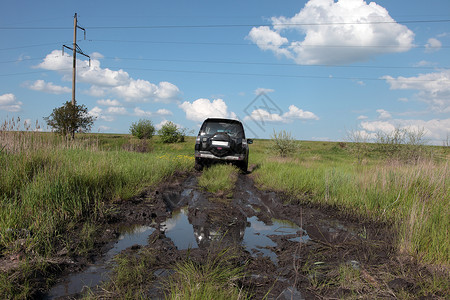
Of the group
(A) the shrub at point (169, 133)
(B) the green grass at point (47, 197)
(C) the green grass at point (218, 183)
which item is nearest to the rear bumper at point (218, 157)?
(C) the green grass at point (218, 183)

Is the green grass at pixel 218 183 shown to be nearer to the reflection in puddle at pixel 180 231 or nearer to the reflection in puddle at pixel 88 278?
the reflection in puddle at pixel 180 231

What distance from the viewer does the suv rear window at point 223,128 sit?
37.4 ft

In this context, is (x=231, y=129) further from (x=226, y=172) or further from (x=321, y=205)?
(x=321, y=205)

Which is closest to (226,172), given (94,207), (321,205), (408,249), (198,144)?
(198,144)

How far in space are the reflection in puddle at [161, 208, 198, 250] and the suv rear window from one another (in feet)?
18.6

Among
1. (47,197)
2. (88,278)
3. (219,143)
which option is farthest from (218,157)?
(88,278)

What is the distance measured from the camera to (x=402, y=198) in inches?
231

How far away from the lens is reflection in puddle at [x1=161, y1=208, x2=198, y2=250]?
13.8ft

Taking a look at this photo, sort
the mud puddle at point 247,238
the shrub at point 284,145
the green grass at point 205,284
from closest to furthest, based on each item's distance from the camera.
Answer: the green grass at point 205,284 < the mud puddle at point 247,238 < the shrub at point 284,145

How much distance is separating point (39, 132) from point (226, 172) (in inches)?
232

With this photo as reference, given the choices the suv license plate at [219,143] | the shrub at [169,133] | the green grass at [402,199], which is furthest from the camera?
the shrub at [169,133]

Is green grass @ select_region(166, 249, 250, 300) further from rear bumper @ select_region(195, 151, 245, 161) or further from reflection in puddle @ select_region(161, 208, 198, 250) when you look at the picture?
rear bumper @ select_region(195, 151, 245, 161)

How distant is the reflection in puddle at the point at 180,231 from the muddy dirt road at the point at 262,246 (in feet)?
0.05

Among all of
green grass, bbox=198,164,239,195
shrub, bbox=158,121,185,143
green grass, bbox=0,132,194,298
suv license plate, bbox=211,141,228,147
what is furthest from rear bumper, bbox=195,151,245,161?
shrub, bbox=158,121,185,143
